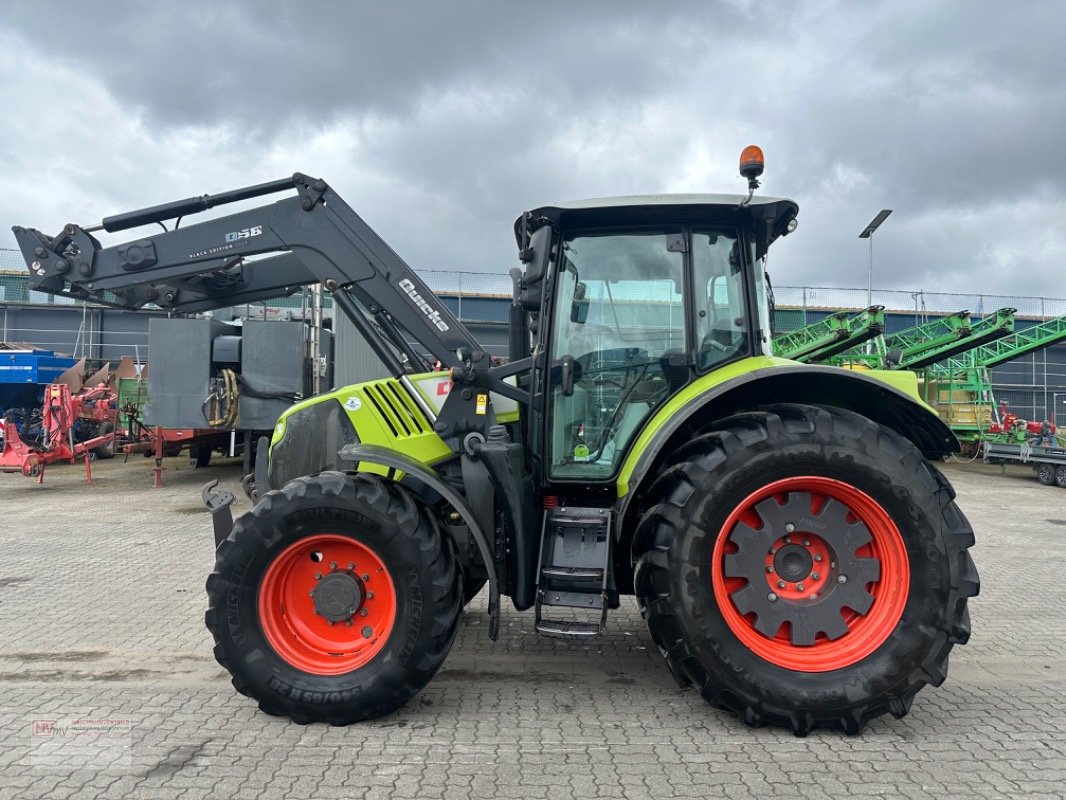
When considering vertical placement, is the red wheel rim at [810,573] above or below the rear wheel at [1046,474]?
above

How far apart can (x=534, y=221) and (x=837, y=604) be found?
7.83 ft

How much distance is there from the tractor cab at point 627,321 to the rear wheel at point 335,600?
0.87 m

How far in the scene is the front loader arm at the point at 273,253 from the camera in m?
3.78

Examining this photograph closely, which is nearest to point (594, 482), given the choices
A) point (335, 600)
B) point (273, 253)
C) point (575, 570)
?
point (575, 570)

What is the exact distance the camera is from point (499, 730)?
315 centimetres

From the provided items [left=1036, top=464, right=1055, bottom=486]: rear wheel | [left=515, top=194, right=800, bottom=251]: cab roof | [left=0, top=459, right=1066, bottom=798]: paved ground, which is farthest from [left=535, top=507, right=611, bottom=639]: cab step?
[left=1036, top=464, right=1055, bottom=486]: rear wheel

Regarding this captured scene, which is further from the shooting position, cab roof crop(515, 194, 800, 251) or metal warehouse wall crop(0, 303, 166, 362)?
metal warehouse wall crop(0, 303, 166, 362)

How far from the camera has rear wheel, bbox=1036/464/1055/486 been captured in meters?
14.0

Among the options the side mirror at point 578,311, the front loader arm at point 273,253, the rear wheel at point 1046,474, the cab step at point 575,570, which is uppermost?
the front loader arm at point 273,253

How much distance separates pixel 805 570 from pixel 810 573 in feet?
0.10

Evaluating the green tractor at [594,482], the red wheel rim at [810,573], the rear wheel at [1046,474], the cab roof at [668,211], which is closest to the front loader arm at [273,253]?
the green tractor at [594,482]

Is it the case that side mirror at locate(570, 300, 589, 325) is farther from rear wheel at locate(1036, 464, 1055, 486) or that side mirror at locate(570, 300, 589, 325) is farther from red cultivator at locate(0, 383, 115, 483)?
rear wheel at locate(1036, 464, 1055, 486)

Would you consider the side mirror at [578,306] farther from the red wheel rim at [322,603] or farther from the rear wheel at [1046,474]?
the rear wheel at [1046,474]

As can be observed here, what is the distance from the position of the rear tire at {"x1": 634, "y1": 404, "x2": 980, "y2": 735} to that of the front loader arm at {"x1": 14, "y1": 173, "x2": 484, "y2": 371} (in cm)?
140
